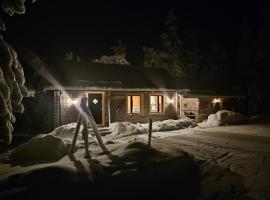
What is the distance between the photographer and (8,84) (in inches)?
339

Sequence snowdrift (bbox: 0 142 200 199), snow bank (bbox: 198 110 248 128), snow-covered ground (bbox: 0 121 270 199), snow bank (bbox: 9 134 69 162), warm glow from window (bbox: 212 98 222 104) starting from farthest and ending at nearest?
warm glow from window (bbox: 212 98 222 104), snow bank (bbox: 198 110 248 128), snow bank (bbox: 9 134 69 162), snow-covered ground (bbox: 0 121 270 199), snowdrift (bbox: 0 142 200 199)

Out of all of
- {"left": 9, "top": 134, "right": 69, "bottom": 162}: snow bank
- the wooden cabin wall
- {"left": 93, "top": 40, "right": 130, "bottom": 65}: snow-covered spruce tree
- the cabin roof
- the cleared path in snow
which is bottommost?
the cleared path in snow

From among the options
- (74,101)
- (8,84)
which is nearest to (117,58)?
(74,101)

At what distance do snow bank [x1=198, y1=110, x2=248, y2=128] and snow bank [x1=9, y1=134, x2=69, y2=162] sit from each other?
14306 millimetres

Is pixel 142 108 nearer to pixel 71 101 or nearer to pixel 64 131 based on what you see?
pixel 71 101

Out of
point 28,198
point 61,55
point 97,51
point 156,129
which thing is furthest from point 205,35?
point 28,198

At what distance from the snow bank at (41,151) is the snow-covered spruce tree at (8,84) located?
86.6 inches

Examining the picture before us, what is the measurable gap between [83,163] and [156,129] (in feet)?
36.3

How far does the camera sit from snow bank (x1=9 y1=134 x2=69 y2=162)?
35.0 feet

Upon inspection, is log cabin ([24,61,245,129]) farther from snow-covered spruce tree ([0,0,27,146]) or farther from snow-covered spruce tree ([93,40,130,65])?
snow-covered spruce tree ([93,40,130,65])

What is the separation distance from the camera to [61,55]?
161 feet

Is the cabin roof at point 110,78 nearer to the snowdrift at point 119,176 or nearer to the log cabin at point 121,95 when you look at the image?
the log cabin at point 121,95

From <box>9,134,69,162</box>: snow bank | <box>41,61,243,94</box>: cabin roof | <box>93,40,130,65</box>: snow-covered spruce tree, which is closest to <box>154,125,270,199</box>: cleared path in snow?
<box>9,134,69,162</box>: snow bank

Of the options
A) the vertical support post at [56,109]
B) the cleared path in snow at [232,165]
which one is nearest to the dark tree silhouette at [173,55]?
the vertical support post at [56,109]
